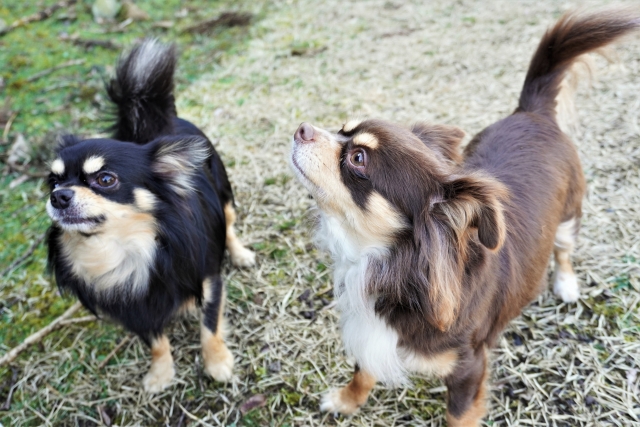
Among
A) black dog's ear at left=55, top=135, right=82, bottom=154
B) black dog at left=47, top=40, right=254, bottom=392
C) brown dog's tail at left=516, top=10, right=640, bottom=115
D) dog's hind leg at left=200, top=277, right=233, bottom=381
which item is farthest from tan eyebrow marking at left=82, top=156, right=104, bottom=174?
brown dog's tail at left=516, top=10, right=640, bottom=115

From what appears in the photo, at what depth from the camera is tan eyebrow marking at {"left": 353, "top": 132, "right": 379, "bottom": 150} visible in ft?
6.55

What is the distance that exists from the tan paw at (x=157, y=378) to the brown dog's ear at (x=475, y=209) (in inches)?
75.9

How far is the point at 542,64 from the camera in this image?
2.70 m

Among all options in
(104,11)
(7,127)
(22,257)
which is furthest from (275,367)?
(104,11)

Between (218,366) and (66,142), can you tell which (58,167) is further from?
(218,366)

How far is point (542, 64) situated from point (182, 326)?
279cm

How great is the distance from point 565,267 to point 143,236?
2.56 meters

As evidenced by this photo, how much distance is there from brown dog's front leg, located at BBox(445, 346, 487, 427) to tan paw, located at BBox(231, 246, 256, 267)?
70.0 inches

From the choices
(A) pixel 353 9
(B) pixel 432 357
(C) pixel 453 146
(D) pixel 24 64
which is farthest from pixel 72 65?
(B) pixel 432 357

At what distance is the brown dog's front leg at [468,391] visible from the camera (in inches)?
83.7

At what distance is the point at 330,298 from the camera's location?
126 inches

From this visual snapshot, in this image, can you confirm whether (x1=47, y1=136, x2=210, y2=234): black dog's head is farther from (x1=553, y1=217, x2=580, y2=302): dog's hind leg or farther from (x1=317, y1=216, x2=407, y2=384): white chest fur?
(x1=553, y1=217, x2=580, y2=302): dog's hind leg

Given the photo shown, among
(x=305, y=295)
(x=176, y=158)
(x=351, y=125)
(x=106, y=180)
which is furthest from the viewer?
(x=305, y=295)

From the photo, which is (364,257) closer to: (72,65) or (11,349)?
(11,349)
